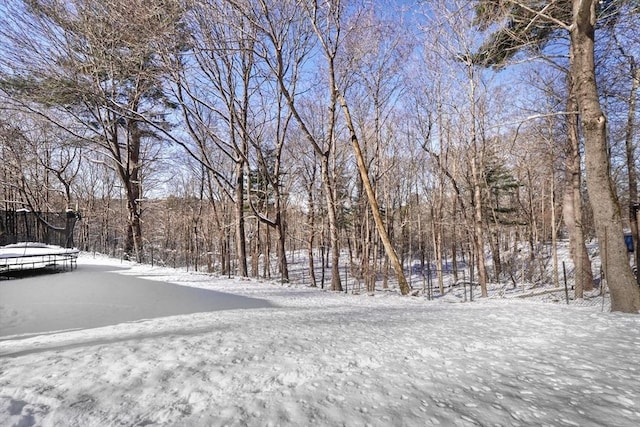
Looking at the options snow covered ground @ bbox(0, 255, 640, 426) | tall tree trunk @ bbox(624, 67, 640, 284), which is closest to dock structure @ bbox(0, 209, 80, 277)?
snow covered ground @ bbox(0, 255, 640, 426)

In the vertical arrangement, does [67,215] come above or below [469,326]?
above

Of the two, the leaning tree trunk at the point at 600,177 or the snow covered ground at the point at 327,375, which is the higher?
the leaning tree trunk at the point at 600,177

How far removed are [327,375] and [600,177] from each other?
5263mm

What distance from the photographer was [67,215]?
1248 cm

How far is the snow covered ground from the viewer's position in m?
1.67

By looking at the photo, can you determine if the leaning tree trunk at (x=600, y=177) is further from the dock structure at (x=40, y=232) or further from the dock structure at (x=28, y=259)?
the dock structure at (x=40, y=232)

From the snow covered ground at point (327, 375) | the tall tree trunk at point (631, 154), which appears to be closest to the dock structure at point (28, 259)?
the snow covered ground at point (327, 375)

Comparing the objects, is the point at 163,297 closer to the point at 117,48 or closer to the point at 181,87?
the point at 181,87

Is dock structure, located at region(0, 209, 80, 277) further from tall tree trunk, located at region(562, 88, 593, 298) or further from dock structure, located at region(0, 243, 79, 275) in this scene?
tall tree trunk, located at region(562, 88, 593, 298)

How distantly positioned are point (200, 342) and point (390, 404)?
187cm

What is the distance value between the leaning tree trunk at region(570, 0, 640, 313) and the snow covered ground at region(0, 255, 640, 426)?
150 cm

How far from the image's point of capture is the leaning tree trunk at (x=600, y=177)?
464 centimetres

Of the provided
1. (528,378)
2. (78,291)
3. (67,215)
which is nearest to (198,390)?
(528,378)

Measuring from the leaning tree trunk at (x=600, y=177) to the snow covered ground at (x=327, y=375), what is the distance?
1502mm
